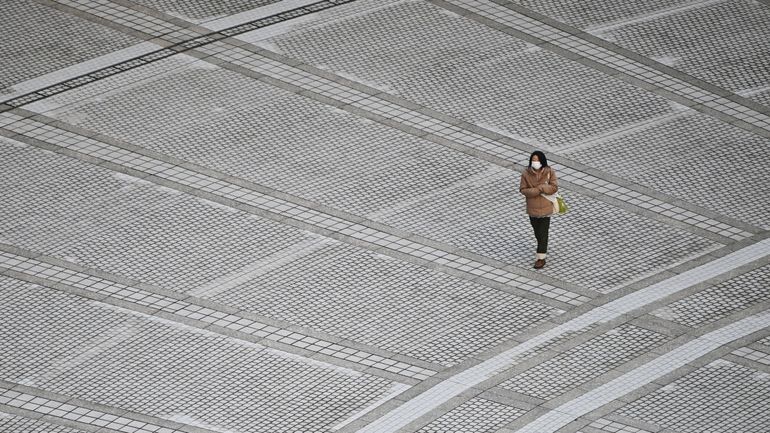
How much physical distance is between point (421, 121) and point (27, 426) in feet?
20.5

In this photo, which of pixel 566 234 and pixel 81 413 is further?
pixel 566 234

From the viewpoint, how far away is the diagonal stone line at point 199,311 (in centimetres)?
1352

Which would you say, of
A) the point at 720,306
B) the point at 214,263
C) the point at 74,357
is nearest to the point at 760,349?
Result: the point at 720,306

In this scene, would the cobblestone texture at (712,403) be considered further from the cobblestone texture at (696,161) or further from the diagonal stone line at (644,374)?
the cobblestone texture at (696,161)

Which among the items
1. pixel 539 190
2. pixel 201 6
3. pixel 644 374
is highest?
pixel 201 6

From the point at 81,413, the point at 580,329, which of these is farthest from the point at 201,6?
the point at 81,413

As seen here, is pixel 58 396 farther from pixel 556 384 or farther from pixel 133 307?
pixel 556 384

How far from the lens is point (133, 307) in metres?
14.0

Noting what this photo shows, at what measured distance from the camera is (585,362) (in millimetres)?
13602

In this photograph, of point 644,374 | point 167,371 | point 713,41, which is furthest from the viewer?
point 713,41

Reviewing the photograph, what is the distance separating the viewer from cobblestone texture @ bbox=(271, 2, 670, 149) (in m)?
17.1

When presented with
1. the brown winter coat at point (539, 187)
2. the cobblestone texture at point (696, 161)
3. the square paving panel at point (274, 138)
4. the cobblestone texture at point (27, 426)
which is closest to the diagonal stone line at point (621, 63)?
the cobblestone texture at point (696, 161)

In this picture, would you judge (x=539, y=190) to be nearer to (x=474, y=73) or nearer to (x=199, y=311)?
(x=199, y=311)

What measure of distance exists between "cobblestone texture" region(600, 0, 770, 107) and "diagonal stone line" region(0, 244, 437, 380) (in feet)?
21.3
